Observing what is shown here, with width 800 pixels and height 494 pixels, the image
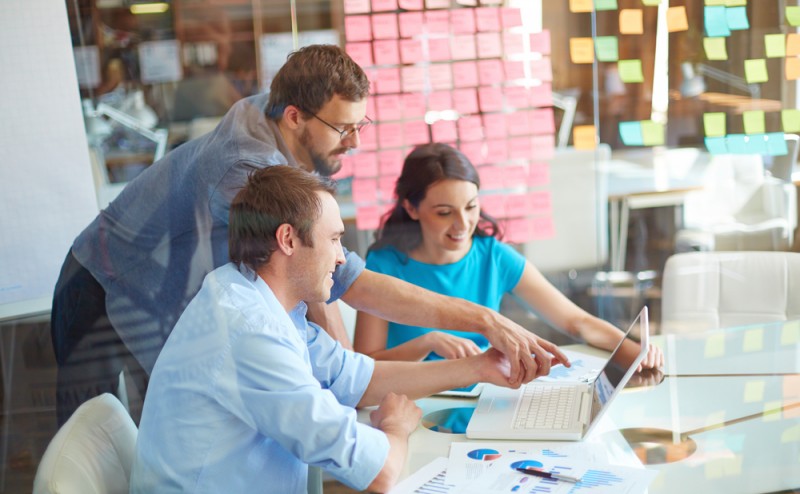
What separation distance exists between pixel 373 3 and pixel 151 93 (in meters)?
0.95

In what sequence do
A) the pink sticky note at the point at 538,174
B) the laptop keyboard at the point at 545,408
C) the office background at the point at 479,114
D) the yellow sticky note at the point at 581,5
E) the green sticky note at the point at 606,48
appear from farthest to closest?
the green sticky note at the point at 606,48 < the yellow sticky note at the point at 581,5 < the pink sticky note at the point at 538,174 < the office background at the point at 479,114 < the laptop keyboard at the point at 545,408

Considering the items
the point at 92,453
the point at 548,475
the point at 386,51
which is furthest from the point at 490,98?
the point at 92,453

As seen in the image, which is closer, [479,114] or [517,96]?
[479,114]

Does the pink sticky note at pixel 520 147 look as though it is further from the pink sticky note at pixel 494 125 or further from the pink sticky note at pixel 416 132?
the pink sticky note at pixel 416 132

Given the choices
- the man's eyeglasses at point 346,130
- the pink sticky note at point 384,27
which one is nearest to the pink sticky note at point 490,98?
the pink sticky note at point 384,27

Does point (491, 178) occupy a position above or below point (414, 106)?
below

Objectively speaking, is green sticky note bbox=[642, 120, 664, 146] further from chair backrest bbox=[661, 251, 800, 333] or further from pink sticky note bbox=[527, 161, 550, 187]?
chair backrest bbox=[661, 251, 800, 333]

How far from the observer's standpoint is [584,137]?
367 cm

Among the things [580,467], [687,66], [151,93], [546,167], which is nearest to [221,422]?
[580,467]

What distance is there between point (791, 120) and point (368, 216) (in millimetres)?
1590

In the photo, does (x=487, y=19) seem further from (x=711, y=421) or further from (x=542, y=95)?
(x=711, y=421)

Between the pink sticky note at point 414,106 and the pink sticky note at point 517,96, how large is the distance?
1.28 feet

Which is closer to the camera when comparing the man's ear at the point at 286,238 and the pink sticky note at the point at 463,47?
the man's ear at the point at 286,238

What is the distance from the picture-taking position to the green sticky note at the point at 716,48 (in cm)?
325
